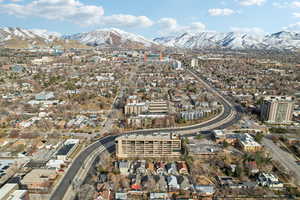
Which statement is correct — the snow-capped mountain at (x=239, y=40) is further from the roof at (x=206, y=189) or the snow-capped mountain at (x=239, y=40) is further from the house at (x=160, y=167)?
the roof at (x=206, y=189)

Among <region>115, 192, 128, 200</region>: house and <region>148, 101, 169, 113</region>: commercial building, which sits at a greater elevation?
<region>148, 101, 169, 113</region>: commercial building

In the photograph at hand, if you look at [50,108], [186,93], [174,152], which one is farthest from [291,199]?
[50,108]

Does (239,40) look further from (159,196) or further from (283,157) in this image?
(159,196)

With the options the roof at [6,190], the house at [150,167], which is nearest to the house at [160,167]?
the house at [150,167]

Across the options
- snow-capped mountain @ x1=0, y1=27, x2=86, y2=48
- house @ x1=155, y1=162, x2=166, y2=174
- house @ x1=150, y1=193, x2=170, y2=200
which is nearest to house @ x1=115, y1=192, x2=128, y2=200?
house @ x1=150, y1=193, x2=170, y2=200

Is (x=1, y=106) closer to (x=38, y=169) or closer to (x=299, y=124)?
(x=38, y=169)

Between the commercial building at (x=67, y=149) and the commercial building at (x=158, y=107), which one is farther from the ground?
the commercial building at (x=158, y=107)

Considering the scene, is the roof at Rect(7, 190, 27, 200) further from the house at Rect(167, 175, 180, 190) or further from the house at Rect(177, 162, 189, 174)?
the house at Rect(177, 162, 189, 174)
